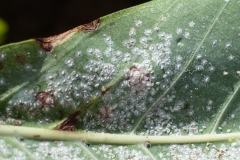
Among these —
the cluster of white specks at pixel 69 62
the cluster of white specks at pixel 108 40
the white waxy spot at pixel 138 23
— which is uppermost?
the white waxy spot at pixel 138 23

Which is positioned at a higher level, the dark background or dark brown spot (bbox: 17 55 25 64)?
dark brown spot (bbox: 17 55 25 64)

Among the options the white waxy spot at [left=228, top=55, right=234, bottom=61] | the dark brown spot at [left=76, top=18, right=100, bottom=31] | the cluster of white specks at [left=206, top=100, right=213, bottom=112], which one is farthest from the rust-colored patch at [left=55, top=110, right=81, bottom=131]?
the white waxy spot at [left=228, top=55, right=234, bottom=61]

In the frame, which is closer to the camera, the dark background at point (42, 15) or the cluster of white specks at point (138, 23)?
the cluster of white specks at point (138, 23)

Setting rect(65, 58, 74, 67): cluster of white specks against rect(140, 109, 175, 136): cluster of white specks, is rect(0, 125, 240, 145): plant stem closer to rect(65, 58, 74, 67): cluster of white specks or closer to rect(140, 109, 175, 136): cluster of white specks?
rect(140, 109, 175, 136): cluster of white specks

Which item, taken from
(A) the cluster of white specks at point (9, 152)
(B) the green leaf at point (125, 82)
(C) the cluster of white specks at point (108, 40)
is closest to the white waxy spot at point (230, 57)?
(B) the green leaf at point (125, 82)

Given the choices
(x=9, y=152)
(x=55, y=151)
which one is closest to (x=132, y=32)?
(x=55, y=151)

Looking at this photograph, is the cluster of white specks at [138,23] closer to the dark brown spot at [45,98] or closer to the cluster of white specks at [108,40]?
the cluster of white specks at [108,40]

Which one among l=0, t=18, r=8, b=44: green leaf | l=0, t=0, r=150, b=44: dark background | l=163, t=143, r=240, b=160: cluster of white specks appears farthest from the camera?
l=0, t=0, r=150, b=44: dark background

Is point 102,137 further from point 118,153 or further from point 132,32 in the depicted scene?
point 132,32
